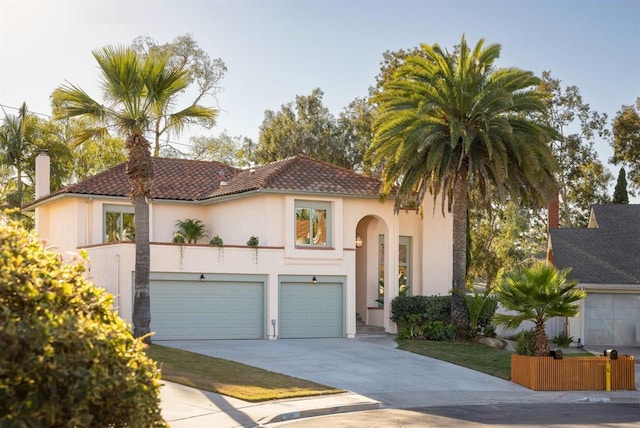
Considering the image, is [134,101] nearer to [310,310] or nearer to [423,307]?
[310,310]

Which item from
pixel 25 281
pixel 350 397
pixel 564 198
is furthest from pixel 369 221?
pixel 25 281

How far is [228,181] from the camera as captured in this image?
1483 inches

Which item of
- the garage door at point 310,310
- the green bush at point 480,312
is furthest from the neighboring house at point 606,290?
the garage door at point 310,310

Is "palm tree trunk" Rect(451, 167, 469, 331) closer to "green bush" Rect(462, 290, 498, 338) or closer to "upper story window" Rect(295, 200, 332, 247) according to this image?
"green bush" Rect(462, 290, 498, 338)

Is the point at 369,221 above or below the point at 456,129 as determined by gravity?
below

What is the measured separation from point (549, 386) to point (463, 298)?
879cm

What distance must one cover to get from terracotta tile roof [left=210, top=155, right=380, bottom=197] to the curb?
44.4ft

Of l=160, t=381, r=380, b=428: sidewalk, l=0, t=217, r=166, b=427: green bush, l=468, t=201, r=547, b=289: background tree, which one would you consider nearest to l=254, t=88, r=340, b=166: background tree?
l=468, t=201, r=547, b=289: background tree

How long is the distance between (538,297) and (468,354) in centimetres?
562

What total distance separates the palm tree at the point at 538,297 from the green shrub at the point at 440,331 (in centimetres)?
766

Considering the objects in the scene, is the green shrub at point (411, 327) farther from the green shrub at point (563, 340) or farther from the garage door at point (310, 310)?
the green shrub at point (563, 340)

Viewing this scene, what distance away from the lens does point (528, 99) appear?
30688 millimetres

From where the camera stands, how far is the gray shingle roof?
33312mm

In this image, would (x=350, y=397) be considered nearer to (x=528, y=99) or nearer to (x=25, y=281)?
(x=25, y=281)
